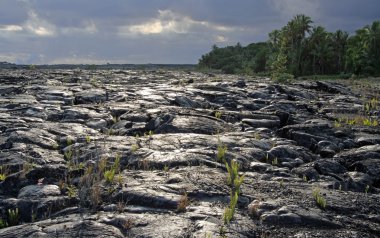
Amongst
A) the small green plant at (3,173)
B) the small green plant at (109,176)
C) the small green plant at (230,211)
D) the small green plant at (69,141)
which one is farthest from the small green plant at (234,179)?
the small green plant at (69,141)

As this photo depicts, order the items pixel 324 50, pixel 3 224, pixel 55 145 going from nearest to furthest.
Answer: pixel 3 224, pixel 55 145, pixel 324 50

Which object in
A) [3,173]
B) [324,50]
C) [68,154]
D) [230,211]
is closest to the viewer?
[230,211]

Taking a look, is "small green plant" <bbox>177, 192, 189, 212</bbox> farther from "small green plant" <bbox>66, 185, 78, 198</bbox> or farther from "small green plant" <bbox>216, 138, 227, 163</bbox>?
"small green plant" <bbox>216, 138, 227, 163</bbox>

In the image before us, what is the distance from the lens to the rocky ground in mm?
7871

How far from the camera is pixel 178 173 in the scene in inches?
405

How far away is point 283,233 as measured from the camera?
7727mm

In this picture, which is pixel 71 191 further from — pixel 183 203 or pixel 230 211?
pixel 230 211

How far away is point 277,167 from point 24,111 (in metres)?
10.7

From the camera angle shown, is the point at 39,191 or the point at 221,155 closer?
the point at 39,191

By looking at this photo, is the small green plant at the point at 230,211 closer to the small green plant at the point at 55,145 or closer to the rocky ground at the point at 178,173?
the rocky ground at the point at 178,173

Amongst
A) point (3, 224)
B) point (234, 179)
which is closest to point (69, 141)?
point (3, 224)

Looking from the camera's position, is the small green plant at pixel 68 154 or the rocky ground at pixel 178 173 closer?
the rocky ground at pixel 178 173

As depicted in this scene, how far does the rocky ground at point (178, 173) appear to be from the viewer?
7.87 m

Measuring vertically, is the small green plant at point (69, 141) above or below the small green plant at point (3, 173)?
above
